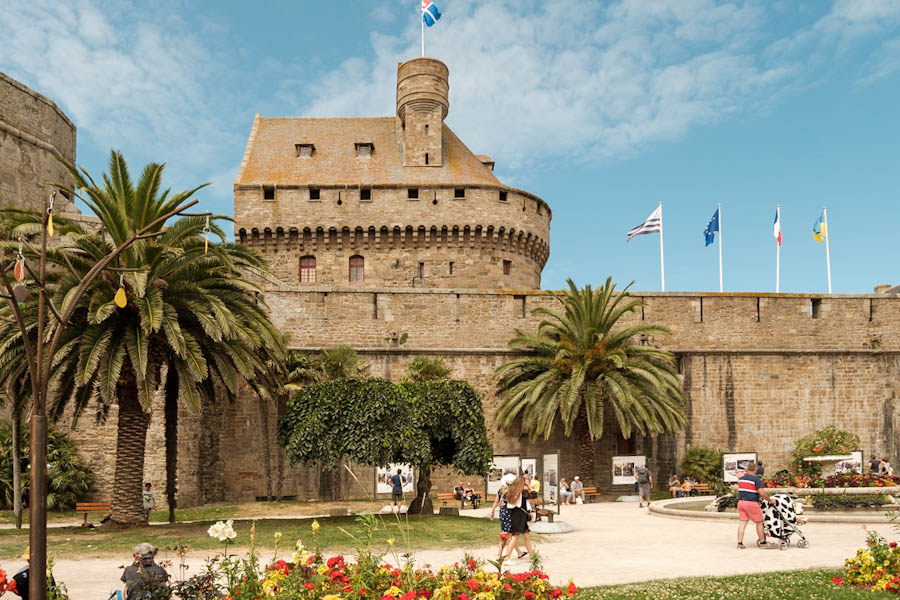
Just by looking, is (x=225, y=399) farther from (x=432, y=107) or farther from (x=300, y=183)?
(x=432, y=107)

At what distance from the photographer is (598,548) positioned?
12.8m

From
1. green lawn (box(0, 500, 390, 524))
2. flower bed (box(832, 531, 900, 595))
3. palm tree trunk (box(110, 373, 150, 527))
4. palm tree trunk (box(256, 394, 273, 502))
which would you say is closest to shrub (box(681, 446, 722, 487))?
green lawn (box(0, 500, 390, 524))

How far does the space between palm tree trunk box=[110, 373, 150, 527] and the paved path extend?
377 centimetres

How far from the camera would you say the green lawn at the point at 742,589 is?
8070 mm

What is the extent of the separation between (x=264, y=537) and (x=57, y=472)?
384 inches

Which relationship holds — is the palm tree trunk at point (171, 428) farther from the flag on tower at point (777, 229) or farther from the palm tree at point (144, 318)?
the flag on tower at point (777, 229)

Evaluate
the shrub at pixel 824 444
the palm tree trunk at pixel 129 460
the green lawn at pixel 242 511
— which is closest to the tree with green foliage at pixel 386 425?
the palm tree trunk at pixel 129 460

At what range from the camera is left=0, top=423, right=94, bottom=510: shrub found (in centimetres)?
1984

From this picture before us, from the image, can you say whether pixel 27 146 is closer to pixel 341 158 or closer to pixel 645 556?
pixel 341 158

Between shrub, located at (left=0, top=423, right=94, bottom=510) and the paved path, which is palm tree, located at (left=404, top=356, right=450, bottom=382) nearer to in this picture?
the paved path

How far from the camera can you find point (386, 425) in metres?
17.3

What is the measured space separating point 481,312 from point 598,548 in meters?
14.5

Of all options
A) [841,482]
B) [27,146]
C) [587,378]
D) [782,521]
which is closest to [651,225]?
[587,378]

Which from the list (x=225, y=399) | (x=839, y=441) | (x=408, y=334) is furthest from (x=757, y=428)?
(x=225, y=399)
